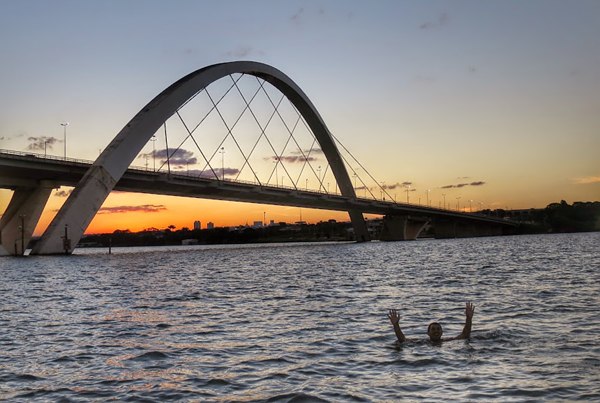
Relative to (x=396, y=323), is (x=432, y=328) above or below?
below

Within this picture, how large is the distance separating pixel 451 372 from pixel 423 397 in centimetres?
164

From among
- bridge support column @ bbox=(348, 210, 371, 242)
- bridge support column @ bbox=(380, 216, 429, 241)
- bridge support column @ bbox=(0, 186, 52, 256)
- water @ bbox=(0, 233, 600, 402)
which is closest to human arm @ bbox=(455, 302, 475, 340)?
water @ bbox=(0, 233, 600, 402)

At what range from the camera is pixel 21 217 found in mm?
62062

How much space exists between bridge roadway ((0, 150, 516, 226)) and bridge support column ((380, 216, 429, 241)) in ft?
69.3

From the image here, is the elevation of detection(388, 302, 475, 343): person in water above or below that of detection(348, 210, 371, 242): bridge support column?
below

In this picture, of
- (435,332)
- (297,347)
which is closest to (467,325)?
(435,332)

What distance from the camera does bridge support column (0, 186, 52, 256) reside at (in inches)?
2452

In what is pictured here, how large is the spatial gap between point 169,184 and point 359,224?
5463 cm

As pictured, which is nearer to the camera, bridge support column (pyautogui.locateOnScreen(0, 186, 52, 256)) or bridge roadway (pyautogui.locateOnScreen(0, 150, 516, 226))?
bridge roadway (pyautogui.locateOnScreen(0, 150, 516, 226))

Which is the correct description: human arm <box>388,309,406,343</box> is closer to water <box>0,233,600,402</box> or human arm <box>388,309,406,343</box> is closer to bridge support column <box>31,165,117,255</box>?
water <box>0,233,600,402</box>

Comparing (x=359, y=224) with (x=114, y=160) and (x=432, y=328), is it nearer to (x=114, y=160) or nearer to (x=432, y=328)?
(x=114, y=160)

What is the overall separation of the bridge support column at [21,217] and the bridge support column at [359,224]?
58.8 m

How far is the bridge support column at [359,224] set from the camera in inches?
4420

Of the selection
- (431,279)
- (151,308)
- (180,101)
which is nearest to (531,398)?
(151,308)
